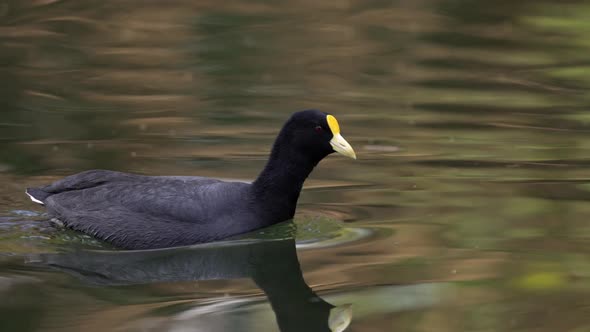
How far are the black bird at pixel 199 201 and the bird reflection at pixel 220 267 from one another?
120 millimetres

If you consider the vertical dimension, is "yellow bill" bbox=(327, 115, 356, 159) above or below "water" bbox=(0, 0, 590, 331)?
above

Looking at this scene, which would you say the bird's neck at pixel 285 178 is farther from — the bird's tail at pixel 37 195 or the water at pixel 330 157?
the bird's tail at pixel 37 195

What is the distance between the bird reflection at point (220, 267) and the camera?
6723mm

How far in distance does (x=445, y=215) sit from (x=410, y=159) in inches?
63.8

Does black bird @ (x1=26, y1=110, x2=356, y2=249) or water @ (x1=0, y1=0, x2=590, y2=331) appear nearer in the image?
water @ (x1=0, y1=0, x2=590, y2=331)

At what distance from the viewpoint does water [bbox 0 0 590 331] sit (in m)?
6.67

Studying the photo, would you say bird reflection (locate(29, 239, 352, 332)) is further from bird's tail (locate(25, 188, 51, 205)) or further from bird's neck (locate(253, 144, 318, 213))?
bird's tail (locate(25, 188, 51, 205))

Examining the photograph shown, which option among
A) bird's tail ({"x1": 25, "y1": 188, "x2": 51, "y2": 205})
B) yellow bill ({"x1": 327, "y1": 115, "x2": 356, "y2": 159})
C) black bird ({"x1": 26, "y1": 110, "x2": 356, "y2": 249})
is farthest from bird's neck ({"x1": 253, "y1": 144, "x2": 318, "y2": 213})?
bird's tail ({"x1": 25, "y1": 188, "x2": 51, "y2": 205})

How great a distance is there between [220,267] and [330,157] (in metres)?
3.19

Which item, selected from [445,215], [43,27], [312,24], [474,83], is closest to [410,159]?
[445,215]

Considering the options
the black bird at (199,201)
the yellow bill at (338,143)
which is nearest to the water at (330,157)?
the black bird at (199,201)

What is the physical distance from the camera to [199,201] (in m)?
7.88

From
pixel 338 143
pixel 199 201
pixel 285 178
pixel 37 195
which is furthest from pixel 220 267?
Result: pixel 37 195

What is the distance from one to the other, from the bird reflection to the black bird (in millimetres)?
120
